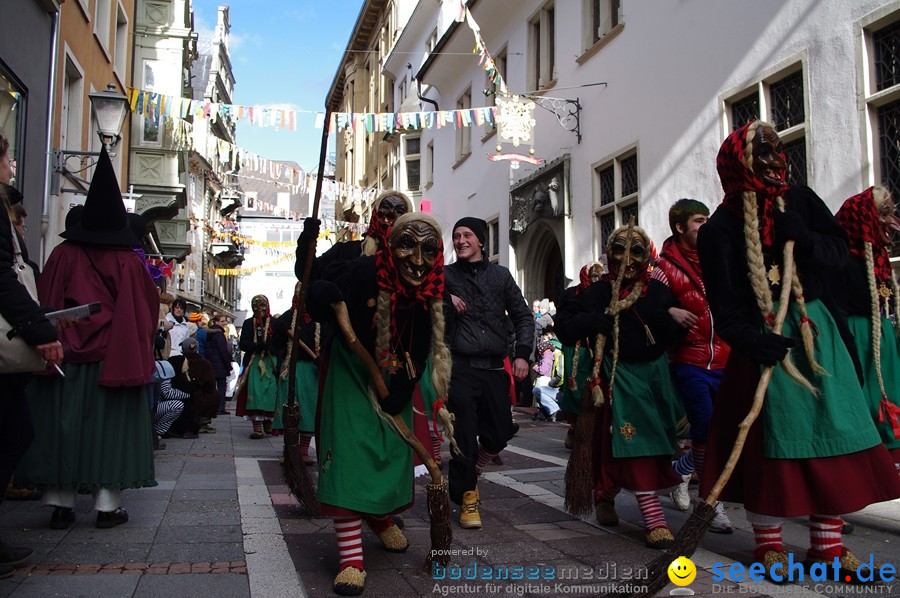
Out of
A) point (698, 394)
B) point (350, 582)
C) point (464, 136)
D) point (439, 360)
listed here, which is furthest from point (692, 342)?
point (464, 136)

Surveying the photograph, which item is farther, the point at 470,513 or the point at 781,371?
the point at 470,513

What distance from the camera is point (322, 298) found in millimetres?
3713

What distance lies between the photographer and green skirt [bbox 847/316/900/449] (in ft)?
15.2

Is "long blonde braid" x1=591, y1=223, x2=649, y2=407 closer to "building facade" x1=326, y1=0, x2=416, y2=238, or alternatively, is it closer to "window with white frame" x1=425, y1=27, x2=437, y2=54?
"window with white frame" x1=425, y1=27, x2=437, y2=54

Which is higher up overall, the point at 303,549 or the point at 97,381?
the point at 97,381

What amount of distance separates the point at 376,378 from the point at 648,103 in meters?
10.2

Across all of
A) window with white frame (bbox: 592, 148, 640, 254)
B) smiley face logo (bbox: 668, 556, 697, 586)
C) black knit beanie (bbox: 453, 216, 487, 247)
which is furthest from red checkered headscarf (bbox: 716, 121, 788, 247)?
window with white frame (bbox: 592, 148, 640, 254)

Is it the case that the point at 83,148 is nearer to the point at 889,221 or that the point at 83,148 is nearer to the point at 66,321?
the point at 66,321

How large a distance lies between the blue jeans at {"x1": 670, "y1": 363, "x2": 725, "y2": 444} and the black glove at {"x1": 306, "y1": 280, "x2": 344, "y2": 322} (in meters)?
2.43

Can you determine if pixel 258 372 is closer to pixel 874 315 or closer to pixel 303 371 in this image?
pixel 303 371

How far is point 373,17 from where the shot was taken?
3894cm

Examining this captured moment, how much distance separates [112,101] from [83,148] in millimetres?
4401

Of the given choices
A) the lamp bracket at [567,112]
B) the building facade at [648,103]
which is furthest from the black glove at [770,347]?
the lamp bracket at [567,112]

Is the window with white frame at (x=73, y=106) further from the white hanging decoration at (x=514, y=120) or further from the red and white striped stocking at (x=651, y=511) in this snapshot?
the red and white striped stocking at (x=651, y=511)
